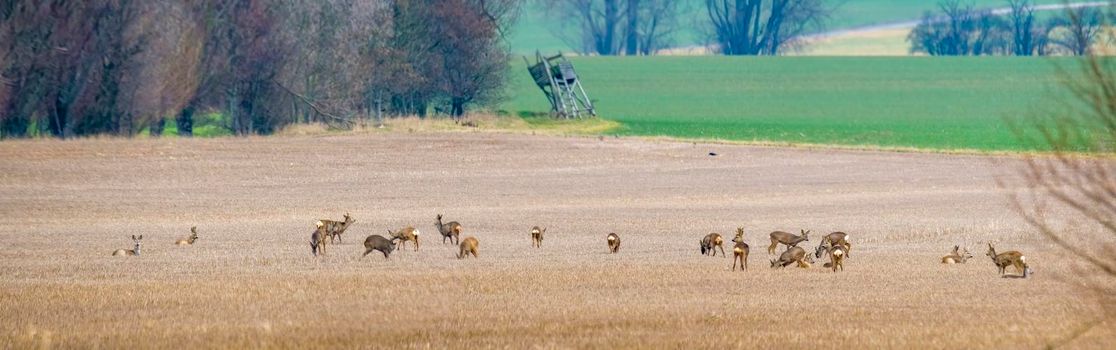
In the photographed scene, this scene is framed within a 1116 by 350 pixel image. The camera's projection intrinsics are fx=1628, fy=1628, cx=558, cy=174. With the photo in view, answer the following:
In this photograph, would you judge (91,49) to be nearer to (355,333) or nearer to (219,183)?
(219,183)

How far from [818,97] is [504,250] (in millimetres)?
82561

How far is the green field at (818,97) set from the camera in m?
69.6

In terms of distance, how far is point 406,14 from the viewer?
70.2 metres

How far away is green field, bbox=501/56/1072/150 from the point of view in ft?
228

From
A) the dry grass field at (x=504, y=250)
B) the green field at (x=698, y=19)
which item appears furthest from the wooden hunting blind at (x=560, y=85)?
the green field at (x=698, y=19)

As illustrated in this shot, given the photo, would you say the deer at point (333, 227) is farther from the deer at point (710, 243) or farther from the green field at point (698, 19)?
the green field at point (698, 19)

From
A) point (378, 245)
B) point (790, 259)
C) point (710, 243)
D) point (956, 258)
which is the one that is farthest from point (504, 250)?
point (956, 258)

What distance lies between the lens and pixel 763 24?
146 meters

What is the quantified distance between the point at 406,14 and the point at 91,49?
22149 mm

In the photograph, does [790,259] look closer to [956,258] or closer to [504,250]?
[956,258]

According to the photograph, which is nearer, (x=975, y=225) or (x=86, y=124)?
(x=975, y=225)

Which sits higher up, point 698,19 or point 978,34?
point 698,19

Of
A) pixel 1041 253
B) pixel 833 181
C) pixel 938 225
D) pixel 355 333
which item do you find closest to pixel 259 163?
pixel 833 181

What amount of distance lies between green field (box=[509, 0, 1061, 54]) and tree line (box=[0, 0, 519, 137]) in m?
90.8
